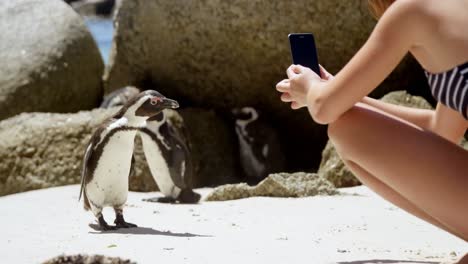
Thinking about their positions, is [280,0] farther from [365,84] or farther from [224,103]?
[365,84]

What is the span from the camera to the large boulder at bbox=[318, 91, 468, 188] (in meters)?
6.17

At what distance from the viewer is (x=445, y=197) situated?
257 cm

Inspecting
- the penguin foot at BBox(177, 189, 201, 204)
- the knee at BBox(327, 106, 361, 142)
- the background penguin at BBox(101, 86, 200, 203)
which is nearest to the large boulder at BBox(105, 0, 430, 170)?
the background penguin at BBox(101, 86, 200, 203)

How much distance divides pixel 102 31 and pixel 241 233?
1985cm

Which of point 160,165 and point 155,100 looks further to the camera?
point 160,165

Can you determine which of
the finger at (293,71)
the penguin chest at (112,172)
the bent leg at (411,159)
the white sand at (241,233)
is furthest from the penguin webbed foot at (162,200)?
the bent leg at (411,159)

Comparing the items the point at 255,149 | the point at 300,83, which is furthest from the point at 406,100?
the point at 300,83

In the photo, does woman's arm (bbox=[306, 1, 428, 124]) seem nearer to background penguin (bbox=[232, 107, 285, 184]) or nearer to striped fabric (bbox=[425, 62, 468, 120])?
striped fabric (bbox=[425, 62, 468, 120])

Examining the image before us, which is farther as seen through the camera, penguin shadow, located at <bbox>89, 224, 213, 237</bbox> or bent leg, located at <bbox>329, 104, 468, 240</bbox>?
penguin shadow, located at <bbox>89, 224, 213, 237</bbox>

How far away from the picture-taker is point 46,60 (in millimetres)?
7816

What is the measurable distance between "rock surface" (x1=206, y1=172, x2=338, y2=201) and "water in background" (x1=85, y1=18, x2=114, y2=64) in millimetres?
12989

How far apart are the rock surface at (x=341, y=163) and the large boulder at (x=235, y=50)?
2.03 feet

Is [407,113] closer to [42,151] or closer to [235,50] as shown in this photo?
[42,151]

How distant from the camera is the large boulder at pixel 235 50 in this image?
6.99 metres
